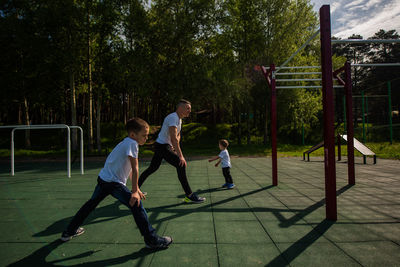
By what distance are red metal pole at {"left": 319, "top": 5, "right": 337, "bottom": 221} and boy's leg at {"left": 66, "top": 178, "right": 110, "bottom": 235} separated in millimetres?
2980

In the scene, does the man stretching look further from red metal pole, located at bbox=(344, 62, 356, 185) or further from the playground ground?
red metal pole, located at bbox=(344, 62, 356, 185)

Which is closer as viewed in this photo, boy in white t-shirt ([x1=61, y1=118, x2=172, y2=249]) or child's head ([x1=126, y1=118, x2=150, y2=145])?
boy in white t-shirt ([x1=61, y1=118, x2=172, y2=249])

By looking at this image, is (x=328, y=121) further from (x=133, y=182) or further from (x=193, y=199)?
(x=133, y=182)

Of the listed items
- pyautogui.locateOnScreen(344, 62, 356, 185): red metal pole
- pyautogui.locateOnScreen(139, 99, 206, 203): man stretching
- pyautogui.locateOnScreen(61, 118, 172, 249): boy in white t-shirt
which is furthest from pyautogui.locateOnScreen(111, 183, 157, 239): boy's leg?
pyautogui.locateOnScreen(344, 62, 356, 185): red metal pole

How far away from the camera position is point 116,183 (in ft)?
8.25

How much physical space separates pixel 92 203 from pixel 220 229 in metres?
1.62

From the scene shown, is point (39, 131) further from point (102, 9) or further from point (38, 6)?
point (102, 9)

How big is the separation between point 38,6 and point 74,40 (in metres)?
3.65

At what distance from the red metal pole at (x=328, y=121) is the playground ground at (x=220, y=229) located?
302mm

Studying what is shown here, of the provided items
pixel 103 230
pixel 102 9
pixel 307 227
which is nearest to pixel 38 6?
pixel 102 9

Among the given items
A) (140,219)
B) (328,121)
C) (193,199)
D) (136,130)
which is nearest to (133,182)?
(140,219)

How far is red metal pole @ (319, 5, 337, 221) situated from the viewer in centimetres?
329

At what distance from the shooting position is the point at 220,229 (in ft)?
9.93

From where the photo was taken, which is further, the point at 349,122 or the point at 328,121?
the point at 349,122
